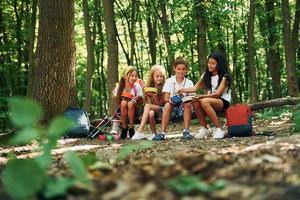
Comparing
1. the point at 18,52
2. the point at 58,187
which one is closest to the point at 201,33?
the point at 18,52

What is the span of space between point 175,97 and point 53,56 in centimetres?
247

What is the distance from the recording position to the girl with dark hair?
8.34 meters

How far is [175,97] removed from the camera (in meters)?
8.49

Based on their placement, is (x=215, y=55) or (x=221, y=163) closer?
(x=221, y=163)

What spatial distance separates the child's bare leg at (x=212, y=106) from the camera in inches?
326

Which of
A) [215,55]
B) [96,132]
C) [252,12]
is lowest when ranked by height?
[96,132]

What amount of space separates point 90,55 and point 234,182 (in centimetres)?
1414

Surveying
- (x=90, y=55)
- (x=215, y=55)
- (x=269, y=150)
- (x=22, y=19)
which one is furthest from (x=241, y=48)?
A: (x=269, y=150)

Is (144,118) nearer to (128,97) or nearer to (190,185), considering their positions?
(128,97)

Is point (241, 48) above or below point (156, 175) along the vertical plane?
above

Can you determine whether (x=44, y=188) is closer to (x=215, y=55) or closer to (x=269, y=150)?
(x=269, y=150)

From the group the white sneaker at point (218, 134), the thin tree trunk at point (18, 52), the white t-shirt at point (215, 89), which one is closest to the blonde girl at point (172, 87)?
the white t-shirt at point (215, 89)

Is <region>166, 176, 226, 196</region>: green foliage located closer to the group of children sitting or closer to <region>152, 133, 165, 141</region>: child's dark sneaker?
the group of children sitting

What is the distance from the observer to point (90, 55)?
16531 mm
